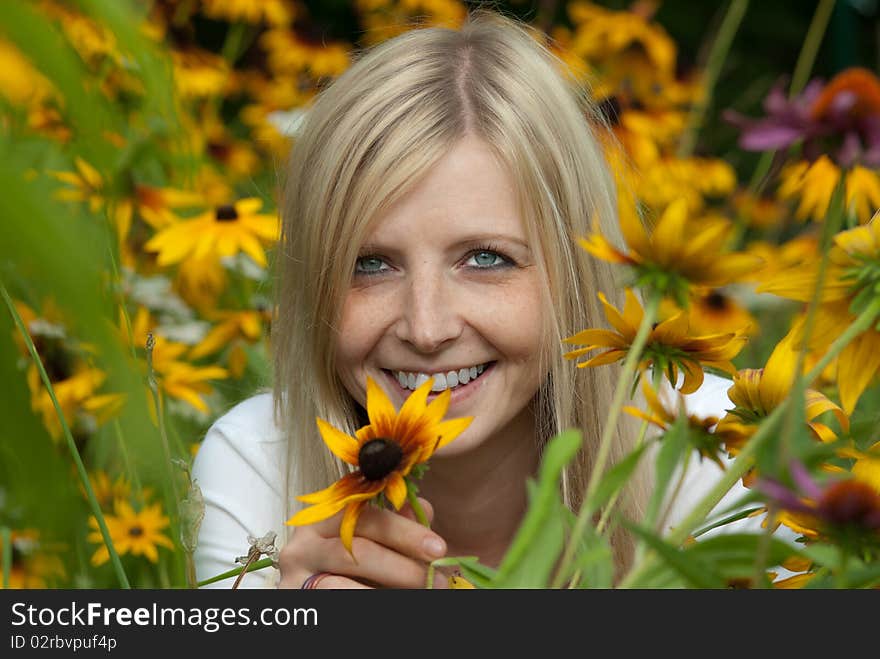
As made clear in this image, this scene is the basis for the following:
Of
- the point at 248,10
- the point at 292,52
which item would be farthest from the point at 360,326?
the point at 292,52

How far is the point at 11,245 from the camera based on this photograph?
0.16 metres

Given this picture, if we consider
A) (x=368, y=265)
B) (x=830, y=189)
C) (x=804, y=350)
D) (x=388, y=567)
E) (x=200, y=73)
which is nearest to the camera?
(x=804, y=350)

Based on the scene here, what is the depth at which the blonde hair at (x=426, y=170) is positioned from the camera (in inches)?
36.7

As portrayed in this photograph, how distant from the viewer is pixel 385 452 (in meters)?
0.45

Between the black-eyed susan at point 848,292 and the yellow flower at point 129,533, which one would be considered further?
the yellow flower at point 129,533

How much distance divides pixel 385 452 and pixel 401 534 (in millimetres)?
82

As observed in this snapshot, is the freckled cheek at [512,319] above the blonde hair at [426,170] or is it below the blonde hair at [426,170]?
below

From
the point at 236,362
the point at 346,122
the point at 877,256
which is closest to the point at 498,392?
Result: the point at 346,122

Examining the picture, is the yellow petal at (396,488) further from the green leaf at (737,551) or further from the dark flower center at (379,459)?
the green leaf at (737,551)

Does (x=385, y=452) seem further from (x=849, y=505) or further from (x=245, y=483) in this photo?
(x=245, y=483)

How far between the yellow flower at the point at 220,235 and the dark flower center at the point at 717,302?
90 cm

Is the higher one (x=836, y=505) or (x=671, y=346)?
(x=671, y=346)

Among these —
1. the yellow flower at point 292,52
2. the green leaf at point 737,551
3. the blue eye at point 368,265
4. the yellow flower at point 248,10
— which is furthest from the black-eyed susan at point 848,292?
the yellow flower at point 292,52
